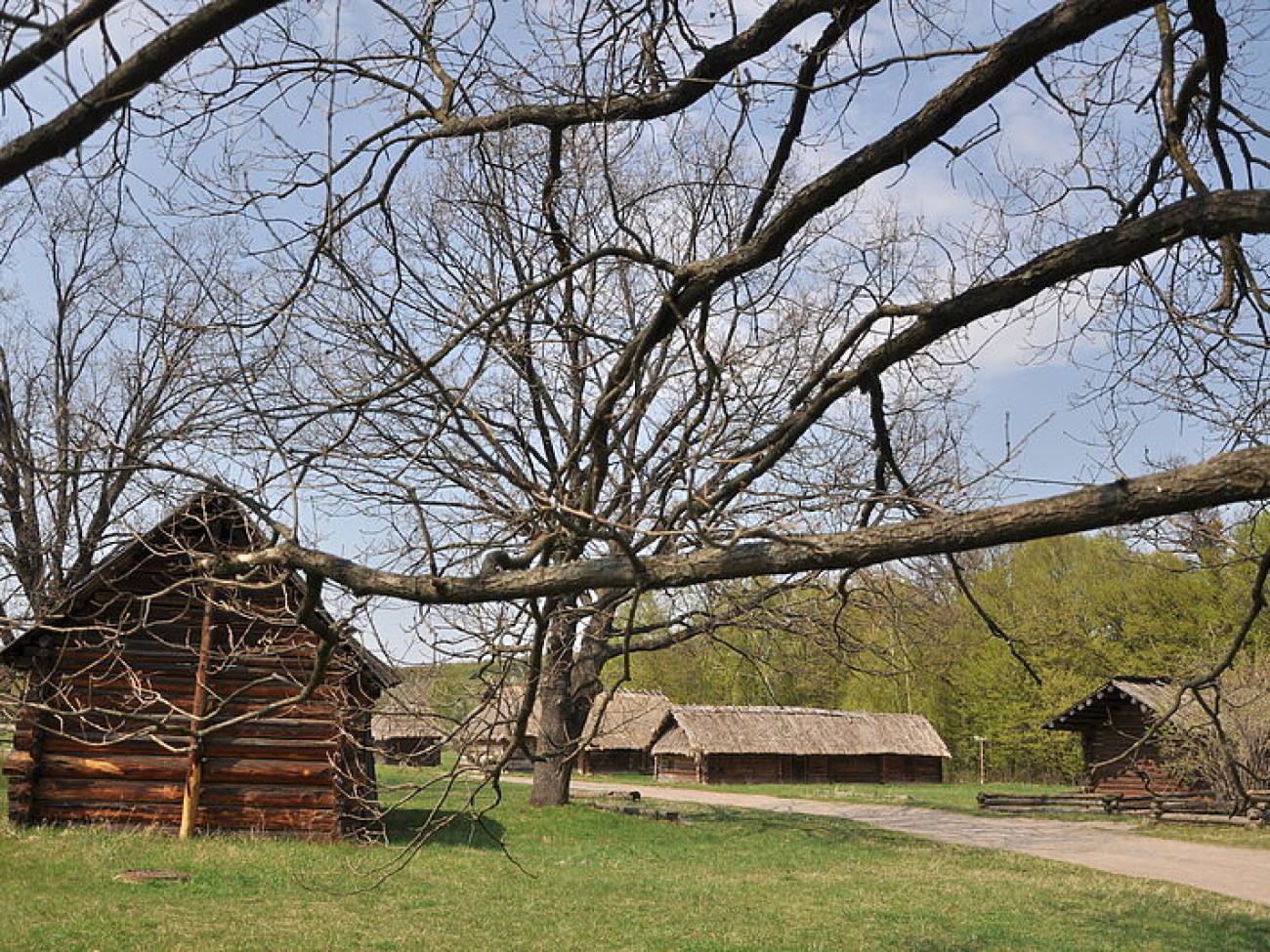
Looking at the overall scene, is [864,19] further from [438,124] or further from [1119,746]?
[1119,746]

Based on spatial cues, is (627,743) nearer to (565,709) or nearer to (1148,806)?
(1148,806)

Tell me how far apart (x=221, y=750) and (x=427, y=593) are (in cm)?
1378

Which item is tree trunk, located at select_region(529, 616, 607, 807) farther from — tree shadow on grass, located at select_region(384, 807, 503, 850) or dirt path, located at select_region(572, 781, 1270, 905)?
dirt path, located at select_region(572, 781, 1270, 905)

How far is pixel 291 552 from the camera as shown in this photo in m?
3.34

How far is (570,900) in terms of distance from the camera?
1205 cm

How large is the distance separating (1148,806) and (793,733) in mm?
16877

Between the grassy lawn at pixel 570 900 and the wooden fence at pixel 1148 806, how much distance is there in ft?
37.1

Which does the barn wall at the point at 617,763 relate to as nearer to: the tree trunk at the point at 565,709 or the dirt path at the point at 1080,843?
the dirt path at the point at 1080,843

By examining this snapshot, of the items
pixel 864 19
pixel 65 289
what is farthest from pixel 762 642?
pixel 65 289

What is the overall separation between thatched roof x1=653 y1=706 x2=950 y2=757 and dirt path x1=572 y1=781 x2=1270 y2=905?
31.2 feet

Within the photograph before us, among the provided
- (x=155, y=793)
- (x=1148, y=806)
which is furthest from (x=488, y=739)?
(x=1148, y=806)

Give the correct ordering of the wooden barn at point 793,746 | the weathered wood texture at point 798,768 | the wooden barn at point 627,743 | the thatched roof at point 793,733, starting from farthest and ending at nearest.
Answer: the wooden barn at point 627,743
the weathered wood texture at point 798,768
the wooden barn at point 793,746
the thatched roof at point 793,733

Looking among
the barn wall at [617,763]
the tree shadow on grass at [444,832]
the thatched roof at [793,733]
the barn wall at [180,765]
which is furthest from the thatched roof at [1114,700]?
the barn wall at [617,763]

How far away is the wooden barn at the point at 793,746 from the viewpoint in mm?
43406
